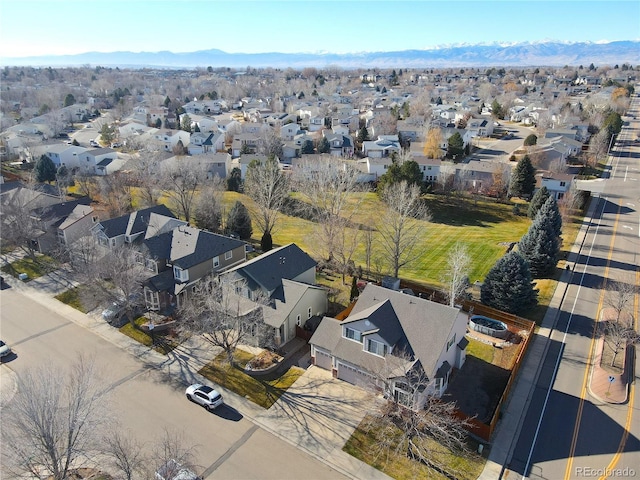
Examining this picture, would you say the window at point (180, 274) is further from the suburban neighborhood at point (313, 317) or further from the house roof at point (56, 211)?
the house roof at point (56, 211)

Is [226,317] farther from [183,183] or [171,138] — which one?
[171,138]

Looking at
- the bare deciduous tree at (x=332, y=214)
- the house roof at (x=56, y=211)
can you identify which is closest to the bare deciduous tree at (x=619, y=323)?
the bare deciduous tree at (x=332, y=214)

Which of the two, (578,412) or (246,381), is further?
(246,381)

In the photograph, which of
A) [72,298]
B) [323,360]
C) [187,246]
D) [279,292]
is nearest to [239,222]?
[187,246]

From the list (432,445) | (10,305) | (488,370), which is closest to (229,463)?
(432,445)

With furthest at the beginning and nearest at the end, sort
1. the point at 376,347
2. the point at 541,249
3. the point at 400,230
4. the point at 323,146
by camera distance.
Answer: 1. the point at 323,146
2. the point at 541,249
3. the point at 400,230
4. the point at 376,347

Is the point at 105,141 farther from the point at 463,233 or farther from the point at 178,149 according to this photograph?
the point at 463,233
